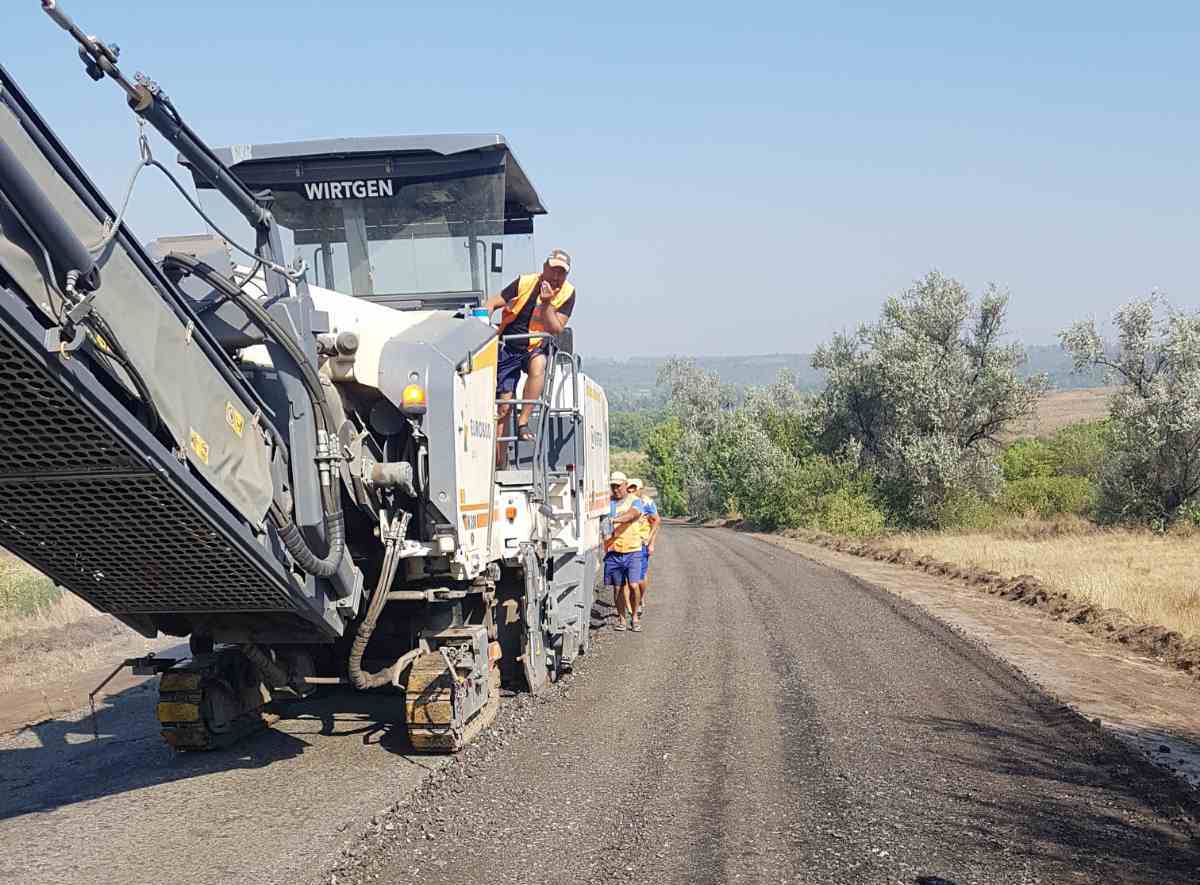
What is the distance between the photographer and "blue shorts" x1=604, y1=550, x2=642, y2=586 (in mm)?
13117

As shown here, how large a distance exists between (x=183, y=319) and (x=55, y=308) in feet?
3.25

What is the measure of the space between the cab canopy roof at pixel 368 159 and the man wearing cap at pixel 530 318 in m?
1.01

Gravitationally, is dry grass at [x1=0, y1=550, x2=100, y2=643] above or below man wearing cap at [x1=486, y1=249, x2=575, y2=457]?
below

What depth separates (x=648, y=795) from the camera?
21.0 feet

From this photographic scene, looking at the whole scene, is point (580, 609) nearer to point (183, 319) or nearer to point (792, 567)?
point (183, 319)

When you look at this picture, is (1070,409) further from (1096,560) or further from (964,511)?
(1096,560)

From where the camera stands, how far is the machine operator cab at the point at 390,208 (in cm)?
889

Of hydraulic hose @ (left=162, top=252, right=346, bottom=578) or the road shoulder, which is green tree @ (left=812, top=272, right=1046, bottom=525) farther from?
hydraulic hose @ (left=162, top=252, right=346, bottom=578)

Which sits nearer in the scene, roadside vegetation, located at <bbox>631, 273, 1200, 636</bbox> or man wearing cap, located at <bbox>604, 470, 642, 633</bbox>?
man wearing cap, located at <bbox>604, 470, 642, 633</bbox>

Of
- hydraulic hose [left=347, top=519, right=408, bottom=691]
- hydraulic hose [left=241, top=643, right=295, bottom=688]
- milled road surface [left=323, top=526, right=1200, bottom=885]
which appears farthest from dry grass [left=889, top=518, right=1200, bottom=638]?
hydraulic hose [left=241, top=643, right=295, bottom=688]

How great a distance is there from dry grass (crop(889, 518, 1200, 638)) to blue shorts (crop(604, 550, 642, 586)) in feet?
19.2

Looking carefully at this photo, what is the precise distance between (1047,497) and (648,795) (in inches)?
1197

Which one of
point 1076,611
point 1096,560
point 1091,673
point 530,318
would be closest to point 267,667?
point 530,318

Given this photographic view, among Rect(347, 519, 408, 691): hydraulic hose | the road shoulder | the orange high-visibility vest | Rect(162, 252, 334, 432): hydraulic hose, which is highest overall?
the orange high-visibility vest
